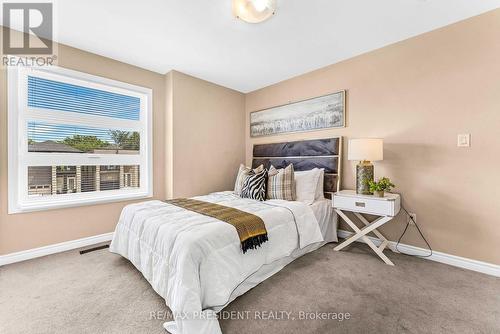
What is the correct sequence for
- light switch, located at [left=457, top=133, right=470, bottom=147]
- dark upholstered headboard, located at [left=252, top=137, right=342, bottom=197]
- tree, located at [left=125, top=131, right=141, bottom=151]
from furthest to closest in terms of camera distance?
tree, located at [left=125, top=131, right=141, bottom=151]
dark upholstered headboard, located at [left=252, top=137, right=342, bottom=197]
light switch, located at [left=457, top=133, right=470, bottom=147]

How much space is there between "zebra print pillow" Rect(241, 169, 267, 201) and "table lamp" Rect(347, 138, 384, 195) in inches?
44.1

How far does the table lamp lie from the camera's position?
231 centimetres

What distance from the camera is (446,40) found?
7.32ft

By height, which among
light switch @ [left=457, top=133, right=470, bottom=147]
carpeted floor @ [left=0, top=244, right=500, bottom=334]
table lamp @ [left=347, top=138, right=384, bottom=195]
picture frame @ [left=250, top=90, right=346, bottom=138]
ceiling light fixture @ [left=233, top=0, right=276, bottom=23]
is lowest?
carpeted floor @ [left=0, top=244, right=500, bottom=334]

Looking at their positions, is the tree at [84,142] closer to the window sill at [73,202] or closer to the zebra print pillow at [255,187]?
the window sill at [73,202]

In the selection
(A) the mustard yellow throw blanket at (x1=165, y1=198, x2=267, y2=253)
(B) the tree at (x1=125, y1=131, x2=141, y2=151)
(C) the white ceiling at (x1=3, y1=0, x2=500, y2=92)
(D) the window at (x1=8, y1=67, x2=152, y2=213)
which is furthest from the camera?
(B) the tree at (x1=125, y1=131, x2=141, y2=151)

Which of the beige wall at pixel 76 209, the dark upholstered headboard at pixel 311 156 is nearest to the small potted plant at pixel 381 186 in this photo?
the dark upholstered headboard at pixel 311 156

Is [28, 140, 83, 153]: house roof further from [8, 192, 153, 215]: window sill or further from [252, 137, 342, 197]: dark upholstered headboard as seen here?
[252, 137, 342, 197]: dark upholstered headboard

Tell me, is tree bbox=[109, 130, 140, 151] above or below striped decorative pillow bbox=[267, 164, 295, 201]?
above

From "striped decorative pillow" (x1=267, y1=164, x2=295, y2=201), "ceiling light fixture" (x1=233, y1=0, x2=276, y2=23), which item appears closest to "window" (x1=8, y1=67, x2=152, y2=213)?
"striped decorative pillow" (x1=267, y1=164, x2=295, y2=201)

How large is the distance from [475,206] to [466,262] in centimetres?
57

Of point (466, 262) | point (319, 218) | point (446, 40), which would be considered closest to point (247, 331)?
point (319, 218)

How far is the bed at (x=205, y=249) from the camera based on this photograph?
1.38 meters

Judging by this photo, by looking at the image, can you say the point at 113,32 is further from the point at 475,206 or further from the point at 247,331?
the point at 475,206
